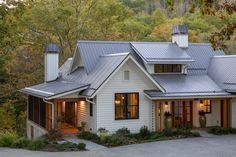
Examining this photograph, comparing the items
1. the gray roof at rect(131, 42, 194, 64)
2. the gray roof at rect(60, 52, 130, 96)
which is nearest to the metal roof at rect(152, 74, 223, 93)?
the gray roof at rect(131, 42, 194, 64)

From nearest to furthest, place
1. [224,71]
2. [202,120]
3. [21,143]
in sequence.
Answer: [21,143] → [202,120] → [224,71]

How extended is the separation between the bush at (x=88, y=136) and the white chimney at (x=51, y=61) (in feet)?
25.6

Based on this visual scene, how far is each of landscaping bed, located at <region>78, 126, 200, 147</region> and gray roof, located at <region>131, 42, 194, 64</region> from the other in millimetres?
4535

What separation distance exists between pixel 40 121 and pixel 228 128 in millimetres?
11790

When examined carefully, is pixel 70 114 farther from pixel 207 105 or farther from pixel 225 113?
pixel 225 113

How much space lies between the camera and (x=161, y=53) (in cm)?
2538

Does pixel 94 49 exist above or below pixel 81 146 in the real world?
above

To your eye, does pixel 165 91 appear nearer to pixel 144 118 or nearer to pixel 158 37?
pixel 144 118

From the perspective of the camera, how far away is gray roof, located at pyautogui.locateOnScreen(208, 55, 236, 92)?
24.5m

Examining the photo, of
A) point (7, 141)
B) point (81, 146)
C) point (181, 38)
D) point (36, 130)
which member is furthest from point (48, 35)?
point (81, 146)

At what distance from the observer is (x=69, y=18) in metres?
39.9

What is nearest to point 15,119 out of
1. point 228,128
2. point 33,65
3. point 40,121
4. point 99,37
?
point 33,65

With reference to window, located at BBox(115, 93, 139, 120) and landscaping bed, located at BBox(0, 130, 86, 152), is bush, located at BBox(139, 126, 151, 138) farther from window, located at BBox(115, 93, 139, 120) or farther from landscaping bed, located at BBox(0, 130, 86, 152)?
landscaping bed, located at BBox(0, 130, 86, 152)

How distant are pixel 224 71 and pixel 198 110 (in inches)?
129
